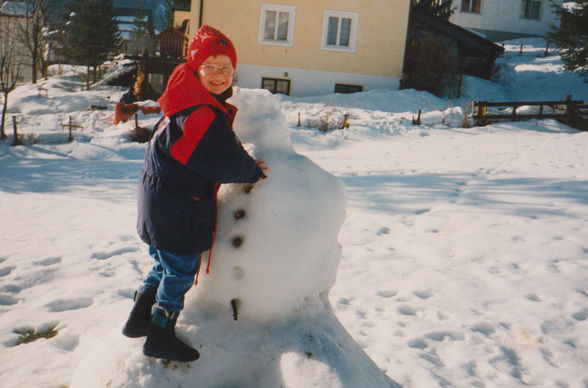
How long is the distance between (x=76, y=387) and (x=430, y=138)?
11.1m

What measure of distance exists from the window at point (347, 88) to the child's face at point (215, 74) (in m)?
17.9

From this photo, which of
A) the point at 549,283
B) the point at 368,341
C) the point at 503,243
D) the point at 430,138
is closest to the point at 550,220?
the point at 503,243

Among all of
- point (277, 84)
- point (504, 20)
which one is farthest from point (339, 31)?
point (504, 20)

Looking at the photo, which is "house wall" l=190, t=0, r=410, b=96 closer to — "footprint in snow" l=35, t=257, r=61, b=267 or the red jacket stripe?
"footprint in snow" l=35, t=257, r=61, b=267

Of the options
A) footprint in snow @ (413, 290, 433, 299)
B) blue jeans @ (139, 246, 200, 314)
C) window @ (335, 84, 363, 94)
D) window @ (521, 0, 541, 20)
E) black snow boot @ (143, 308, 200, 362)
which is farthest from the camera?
window @ (521, 0, 541, 20)

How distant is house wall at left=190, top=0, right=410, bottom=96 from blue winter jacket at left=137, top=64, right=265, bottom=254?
1759 cm

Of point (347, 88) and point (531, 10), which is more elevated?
point (531, 10)

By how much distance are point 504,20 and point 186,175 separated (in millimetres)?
34316

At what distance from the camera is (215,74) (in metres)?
1.98

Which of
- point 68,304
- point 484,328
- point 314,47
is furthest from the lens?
point 314,47

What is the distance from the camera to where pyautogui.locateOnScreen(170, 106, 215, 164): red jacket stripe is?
71.6 inches

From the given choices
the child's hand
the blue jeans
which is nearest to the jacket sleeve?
the child's hand

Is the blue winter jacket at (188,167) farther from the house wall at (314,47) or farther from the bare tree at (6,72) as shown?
the house wall at (314,47)

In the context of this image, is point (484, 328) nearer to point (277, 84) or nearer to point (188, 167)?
point (188, 167)
